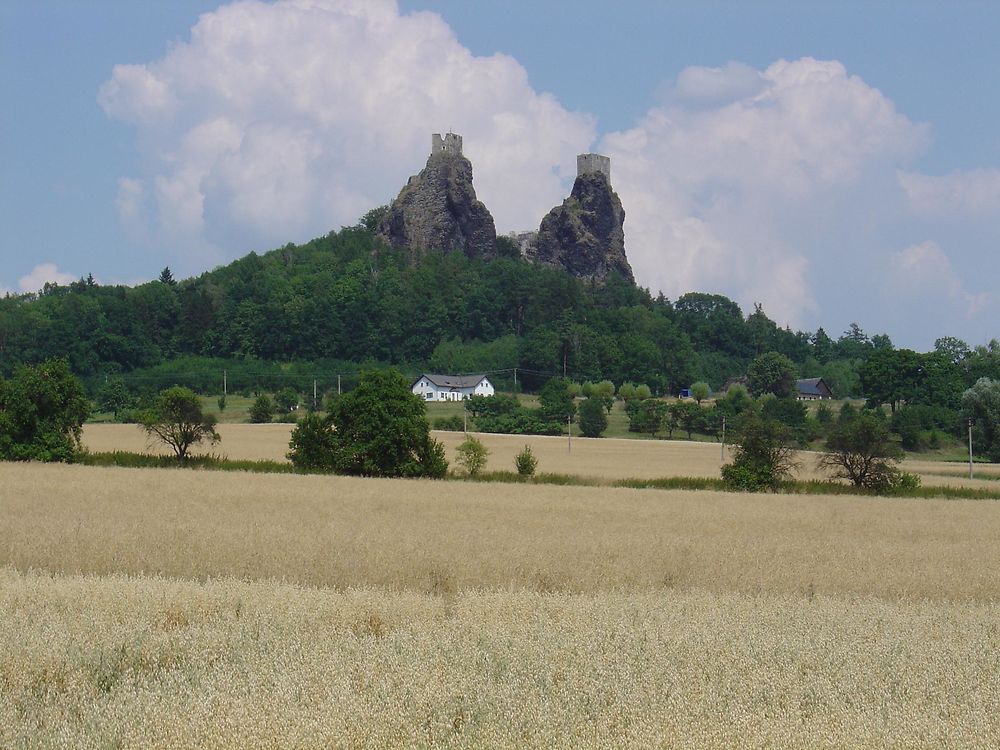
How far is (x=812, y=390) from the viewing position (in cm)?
13300

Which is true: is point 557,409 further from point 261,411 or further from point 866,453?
point 866,453

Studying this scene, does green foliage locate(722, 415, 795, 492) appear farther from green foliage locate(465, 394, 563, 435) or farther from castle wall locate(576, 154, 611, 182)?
castle wall locate(576, 154, 611, 182)

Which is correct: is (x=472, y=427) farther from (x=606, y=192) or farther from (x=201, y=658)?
(x=606, y=192)

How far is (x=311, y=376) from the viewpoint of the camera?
112 meters

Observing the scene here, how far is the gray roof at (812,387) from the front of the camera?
434 ft

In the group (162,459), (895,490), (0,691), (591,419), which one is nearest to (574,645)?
(0,691)

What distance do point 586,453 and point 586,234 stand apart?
11227 centimetres

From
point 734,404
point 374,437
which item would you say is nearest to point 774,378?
point 734,404

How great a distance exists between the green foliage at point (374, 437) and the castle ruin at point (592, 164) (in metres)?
139

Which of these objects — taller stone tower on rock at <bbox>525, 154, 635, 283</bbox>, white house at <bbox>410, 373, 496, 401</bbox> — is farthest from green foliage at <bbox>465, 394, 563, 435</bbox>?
taller stone tower on rock at <bbox>525, 154, 635, 283</bbox>

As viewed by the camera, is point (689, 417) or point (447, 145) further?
point (447, 145)

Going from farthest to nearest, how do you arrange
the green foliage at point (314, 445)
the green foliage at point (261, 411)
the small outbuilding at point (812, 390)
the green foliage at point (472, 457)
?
the small outbuilding at point (812, 390)
the green foliage at point (261, 411)
the green foliage at point (472, 457)
the green foliage at point (314, 445)

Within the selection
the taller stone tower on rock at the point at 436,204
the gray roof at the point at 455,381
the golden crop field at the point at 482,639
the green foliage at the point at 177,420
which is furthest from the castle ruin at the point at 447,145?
the golden crop field at the point at 482,639

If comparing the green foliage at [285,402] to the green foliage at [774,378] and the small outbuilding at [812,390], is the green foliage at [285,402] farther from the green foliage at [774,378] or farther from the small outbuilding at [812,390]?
the small outbuilding at [812,390]
